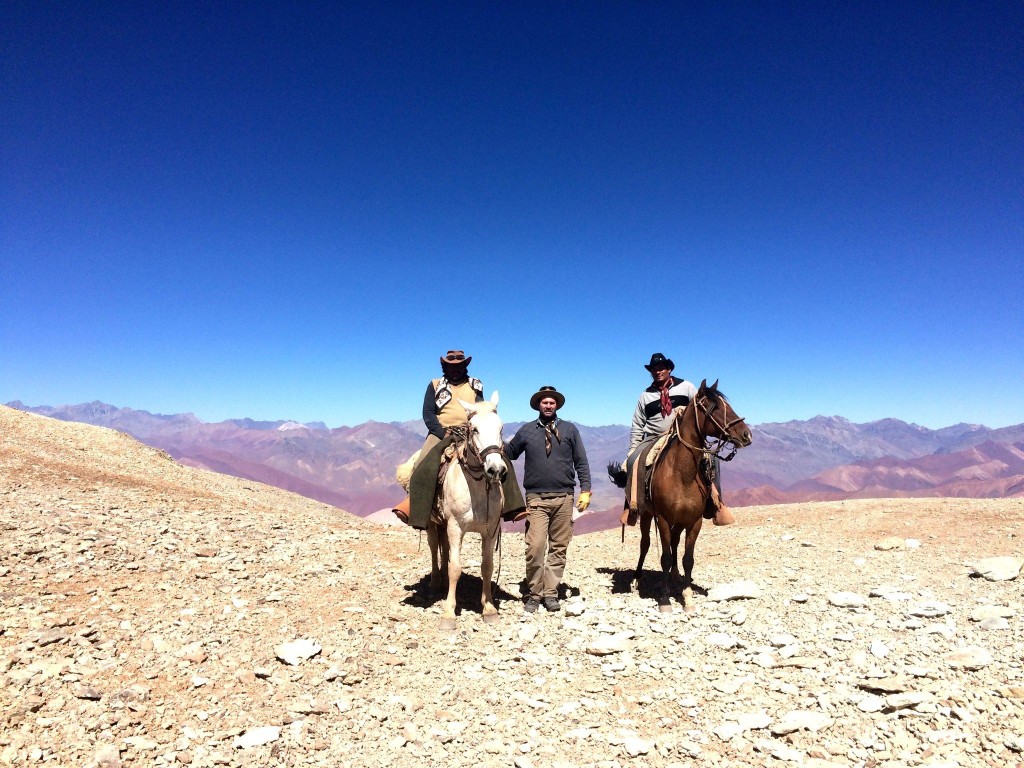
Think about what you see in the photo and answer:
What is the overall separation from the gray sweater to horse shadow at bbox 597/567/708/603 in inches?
82.7

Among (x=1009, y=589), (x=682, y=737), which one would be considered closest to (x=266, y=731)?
(x=682, y=737)

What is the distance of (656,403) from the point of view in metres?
8.35

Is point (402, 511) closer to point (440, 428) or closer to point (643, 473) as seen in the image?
point (440, 428)

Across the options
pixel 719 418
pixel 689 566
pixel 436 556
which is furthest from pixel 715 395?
pixel 436 556

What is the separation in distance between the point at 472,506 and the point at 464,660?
70.3 inches

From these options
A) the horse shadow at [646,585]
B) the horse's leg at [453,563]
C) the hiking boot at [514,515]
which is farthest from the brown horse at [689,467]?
the horse's leg at [453,563]

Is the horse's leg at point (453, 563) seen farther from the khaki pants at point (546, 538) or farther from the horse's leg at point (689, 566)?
the horse's leg at point (689, 566)

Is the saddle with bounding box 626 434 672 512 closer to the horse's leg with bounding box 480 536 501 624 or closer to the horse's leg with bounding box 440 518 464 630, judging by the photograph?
the horse's leg with bounding box 480 536 501 624

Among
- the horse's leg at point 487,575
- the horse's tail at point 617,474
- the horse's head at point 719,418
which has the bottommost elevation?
the horse's leg at point 487,575

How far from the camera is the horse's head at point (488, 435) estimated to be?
5.86 m

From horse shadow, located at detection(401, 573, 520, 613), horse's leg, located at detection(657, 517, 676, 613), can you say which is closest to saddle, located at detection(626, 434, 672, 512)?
horse's leg, located at detection(657, 517, 676, 613)

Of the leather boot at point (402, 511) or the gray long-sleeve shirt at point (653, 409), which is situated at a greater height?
the gray long-sleeve shirt at point (653, 409)

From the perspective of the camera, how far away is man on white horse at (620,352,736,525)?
8172mm

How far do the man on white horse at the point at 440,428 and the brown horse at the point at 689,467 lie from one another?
6.91 ft
